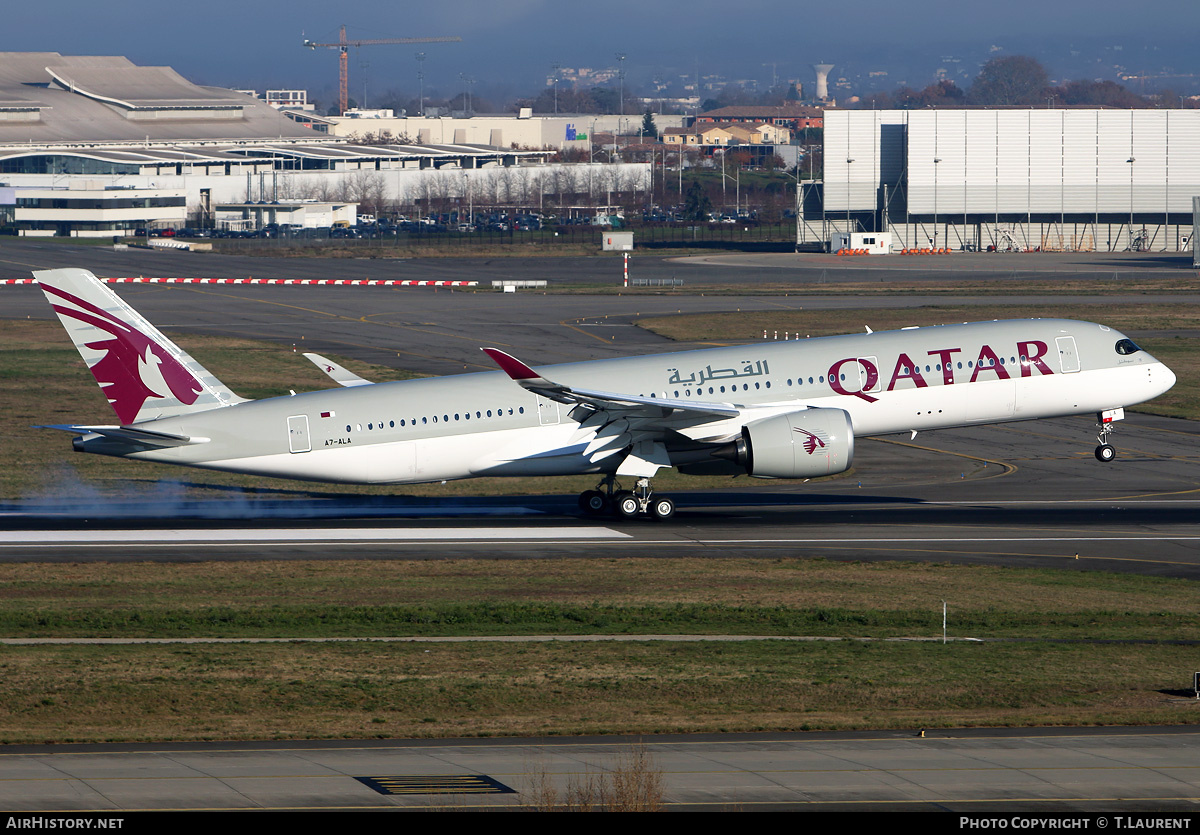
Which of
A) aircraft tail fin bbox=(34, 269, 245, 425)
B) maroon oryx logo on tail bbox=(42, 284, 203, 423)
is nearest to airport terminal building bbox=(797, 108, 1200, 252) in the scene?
aircraft tail fin bbox=(34, 269, 245, 425)

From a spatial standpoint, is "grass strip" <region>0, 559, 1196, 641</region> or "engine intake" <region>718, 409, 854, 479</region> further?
"engine intake" <region>718, 409, 854, 479</region>

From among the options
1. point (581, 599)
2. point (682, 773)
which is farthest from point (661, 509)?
point (682, 773)

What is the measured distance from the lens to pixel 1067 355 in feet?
148

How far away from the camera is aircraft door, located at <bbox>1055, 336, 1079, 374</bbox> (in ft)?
148

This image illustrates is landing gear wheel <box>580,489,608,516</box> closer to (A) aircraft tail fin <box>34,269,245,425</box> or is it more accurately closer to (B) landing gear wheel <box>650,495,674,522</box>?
(B) landing gear wheel <box>650,495,674,522</box>

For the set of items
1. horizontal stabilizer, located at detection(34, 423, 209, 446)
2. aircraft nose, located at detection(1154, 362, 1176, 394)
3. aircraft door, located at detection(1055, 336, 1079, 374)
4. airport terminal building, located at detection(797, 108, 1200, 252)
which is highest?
airport terminal building, located at detection(797, 108, 1200, 252)

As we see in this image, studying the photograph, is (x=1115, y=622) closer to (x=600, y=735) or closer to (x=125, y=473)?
(x=600, y=735)

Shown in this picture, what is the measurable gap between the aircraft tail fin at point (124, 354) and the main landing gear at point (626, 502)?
12459 millimetres

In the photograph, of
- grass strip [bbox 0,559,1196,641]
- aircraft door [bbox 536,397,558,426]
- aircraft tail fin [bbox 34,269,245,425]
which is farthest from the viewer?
aircraft door [bbox 536,397,558,426]

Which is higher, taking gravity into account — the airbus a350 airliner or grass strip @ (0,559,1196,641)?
the airbus a350 airliner

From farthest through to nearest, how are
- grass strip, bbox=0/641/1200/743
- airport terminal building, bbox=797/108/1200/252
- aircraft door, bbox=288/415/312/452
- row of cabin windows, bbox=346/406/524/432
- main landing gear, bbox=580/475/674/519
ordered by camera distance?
airport terminal building, bbox=797/108/1200/252, main landing gear, bbox=580/475/674/519, row of cabin windows, bbox=346/406/524/432, aircraft door, bbox=288/415/312/452, grass strip, bbox=0/641/1200/743

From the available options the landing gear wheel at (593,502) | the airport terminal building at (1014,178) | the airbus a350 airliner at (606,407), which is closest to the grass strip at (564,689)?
the airbus a350 airliner at (606,407)

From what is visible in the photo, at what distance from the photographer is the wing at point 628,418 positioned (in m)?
40.7
